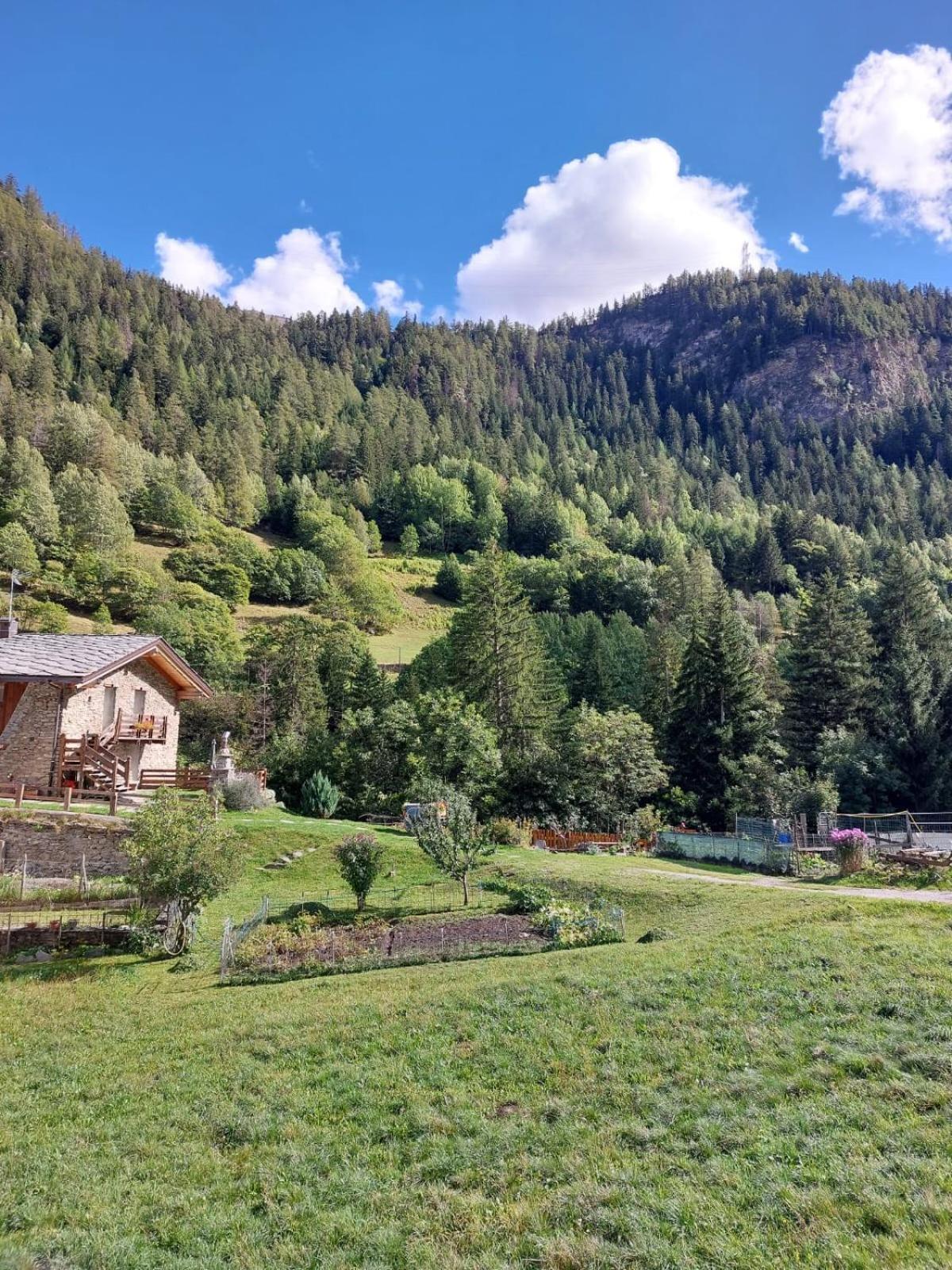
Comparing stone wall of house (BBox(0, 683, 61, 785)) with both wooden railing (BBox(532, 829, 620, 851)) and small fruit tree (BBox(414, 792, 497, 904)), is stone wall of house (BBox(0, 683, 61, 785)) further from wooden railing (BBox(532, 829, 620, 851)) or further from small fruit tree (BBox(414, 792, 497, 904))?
wooden railing (BBox(532, 829, 620, 851))

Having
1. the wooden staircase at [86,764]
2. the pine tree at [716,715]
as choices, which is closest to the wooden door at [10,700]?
the wooden staircase at [86,764]

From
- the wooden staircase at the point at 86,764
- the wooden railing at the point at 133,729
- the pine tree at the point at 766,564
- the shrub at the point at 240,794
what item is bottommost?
the shrub at the point at 240,794

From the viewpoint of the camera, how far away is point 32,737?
1036 inches

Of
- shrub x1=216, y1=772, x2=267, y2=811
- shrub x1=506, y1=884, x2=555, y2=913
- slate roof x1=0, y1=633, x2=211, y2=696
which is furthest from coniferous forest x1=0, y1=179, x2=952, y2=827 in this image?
slate roof x1=0, y1=633, x2=211, y2=696

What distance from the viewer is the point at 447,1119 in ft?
25.1

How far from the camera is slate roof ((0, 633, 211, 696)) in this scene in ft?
83.8

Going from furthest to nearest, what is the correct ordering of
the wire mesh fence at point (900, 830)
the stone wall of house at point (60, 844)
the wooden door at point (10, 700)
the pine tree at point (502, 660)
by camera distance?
the pine tree at point (502, 660) → the wooden door at point (10, 700) → the wire mesh fence at point (900, 830) → the stone wall of house at point (60, 844)

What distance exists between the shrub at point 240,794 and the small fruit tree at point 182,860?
38.7 ft

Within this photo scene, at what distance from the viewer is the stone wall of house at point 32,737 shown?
85.5ft

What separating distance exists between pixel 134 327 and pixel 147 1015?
597 ft

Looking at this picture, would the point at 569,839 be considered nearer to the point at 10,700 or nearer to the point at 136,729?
the point at 136,729

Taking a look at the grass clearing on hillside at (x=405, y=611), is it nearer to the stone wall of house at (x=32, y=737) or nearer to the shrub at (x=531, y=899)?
the stone wall of house at (x=32, y=737)

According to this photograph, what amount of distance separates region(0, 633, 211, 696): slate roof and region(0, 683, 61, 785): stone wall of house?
0.90 meters

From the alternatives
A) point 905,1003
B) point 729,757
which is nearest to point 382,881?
point 905,1003
